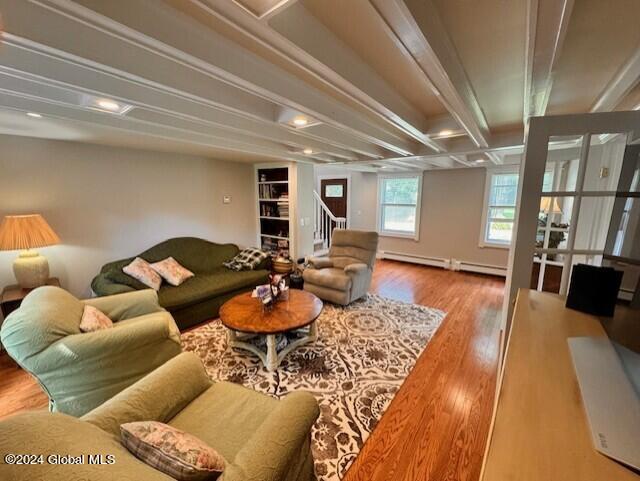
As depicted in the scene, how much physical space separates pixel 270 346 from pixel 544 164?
222 centimetres

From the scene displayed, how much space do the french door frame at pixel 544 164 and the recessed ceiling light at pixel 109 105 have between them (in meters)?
2.57

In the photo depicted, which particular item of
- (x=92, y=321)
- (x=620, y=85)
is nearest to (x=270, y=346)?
(x=92, y=321)

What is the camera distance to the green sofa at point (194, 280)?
2812 millimetres

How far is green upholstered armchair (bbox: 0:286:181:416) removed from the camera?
138 centimetres

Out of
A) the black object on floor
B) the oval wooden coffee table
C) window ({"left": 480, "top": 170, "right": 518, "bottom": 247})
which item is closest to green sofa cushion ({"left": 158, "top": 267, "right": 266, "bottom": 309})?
the oval wooden coffee table

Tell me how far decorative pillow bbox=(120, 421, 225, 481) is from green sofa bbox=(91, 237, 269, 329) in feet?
6.62

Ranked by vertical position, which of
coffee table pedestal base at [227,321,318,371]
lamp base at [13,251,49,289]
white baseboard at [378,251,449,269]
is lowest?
coffee table pedestal base at [227,321,318,371]

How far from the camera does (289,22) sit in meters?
1.03

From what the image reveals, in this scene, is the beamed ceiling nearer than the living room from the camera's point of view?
No

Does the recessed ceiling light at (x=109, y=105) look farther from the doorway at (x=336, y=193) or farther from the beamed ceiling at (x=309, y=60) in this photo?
the doorway at (x=336, y=193)

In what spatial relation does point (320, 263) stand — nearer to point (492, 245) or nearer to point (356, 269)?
point (356, 269)

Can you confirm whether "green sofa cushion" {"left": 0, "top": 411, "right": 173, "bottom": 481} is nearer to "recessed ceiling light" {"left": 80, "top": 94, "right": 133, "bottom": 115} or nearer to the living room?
the living room

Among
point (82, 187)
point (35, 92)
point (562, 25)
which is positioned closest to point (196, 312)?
point (82, 187)

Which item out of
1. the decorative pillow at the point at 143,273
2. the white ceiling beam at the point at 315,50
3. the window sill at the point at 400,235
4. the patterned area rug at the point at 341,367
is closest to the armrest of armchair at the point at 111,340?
the patterned area rug at the point at 341,367
